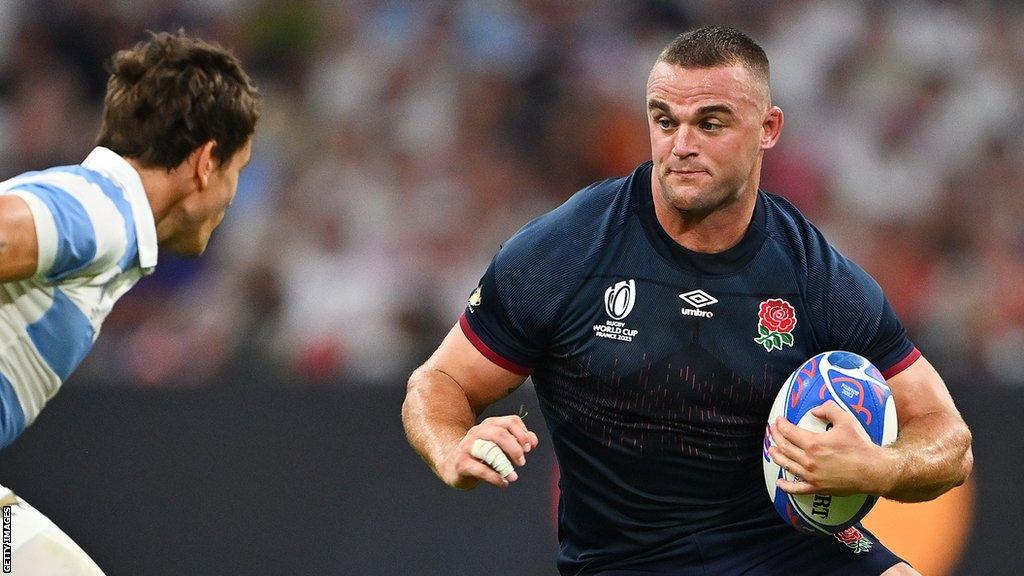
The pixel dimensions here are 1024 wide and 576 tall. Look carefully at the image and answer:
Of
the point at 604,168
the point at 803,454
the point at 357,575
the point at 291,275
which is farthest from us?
the point at 604,168

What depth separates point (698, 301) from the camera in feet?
15.4

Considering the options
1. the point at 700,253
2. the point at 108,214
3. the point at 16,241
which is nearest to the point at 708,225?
the point at 700,253

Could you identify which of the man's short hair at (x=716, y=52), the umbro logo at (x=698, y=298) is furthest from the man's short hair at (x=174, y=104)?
the umbro logo at (x=698, y=298)

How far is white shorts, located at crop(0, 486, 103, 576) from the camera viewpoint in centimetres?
401

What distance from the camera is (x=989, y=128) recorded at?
9.32 metres

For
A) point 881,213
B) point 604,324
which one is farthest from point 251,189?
point 604,324

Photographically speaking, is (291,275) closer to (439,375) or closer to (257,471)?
(257,471)

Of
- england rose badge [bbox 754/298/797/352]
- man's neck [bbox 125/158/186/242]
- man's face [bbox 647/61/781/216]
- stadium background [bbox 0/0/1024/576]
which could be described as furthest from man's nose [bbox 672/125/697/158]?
stadium background [bbox 0/0/1024/576]

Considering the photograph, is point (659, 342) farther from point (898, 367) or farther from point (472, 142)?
point (472, 142)

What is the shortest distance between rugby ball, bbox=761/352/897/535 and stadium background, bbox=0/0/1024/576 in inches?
107

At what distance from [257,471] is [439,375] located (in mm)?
2258

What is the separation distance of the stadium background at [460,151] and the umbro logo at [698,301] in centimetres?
256

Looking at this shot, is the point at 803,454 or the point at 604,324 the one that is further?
the point at 604,324

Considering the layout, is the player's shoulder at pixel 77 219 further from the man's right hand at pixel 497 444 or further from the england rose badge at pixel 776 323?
the england rose badge at pixel 776 323
